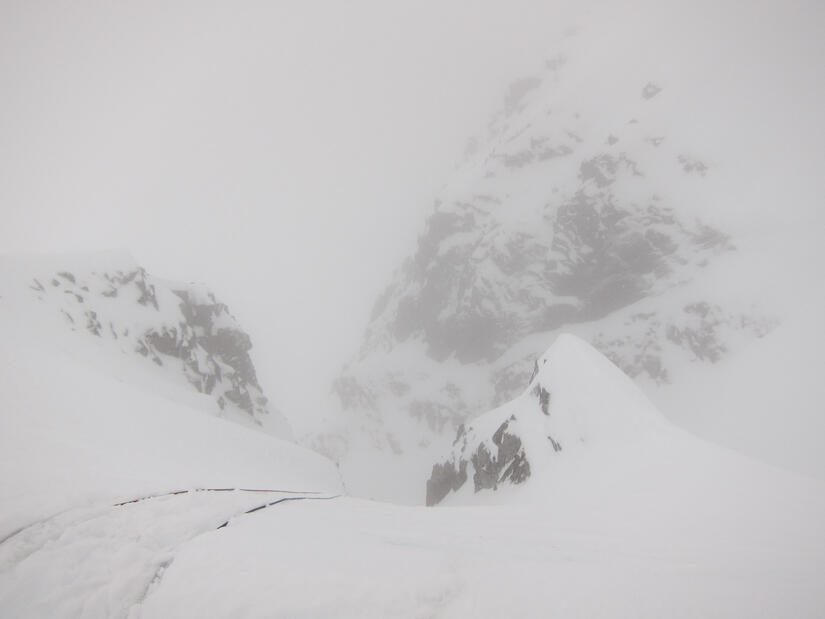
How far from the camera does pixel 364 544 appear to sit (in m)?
4.98

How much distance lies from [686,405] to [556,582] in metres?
76.2

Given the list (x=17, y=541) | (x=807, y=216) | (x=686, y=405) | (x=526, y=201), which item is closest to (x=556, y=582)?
(x=17, y=541)

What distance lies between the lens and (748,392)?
181 feet

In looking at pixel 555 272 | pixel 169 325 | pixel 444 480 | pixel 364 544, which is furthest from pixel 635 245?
pixel 364 544

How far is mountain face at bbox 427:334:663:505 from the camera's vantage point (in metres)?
17.9

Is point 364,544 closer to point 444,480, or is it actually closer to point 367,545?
point 367,545

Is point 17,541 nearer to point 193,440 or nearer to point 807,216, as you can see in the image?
point 193,440

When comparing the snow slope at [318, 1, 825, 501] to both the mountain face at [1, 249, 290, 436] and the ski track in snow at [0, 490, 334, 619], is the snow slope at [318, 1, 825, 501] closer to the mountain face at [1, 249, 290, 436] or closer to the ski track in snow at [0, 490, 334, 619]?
the mountain face at [1, 249, 290, 436]

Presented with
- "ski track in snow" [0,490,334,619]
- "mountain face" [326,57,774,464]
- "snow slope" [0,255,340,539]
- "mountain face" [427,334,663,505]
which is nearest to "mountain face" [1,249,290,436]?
"snow slope" [0,255,340,539]

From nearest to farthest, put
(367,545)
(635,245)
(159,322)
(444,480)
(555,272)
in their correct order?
(367,545), (159,322), (444,480), (635,245), (555,272)

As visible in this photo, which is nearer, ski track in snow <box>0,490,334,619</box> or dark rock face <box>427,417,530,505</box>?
ski track in snow <box>0,490,334,619</box>

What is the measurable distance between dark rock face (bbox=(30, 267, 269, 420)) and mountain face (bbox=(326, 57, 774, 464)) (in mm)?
62195

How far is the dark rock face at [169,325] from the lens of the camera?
30.7 metres

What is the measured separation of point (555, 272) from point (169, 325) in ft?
282
